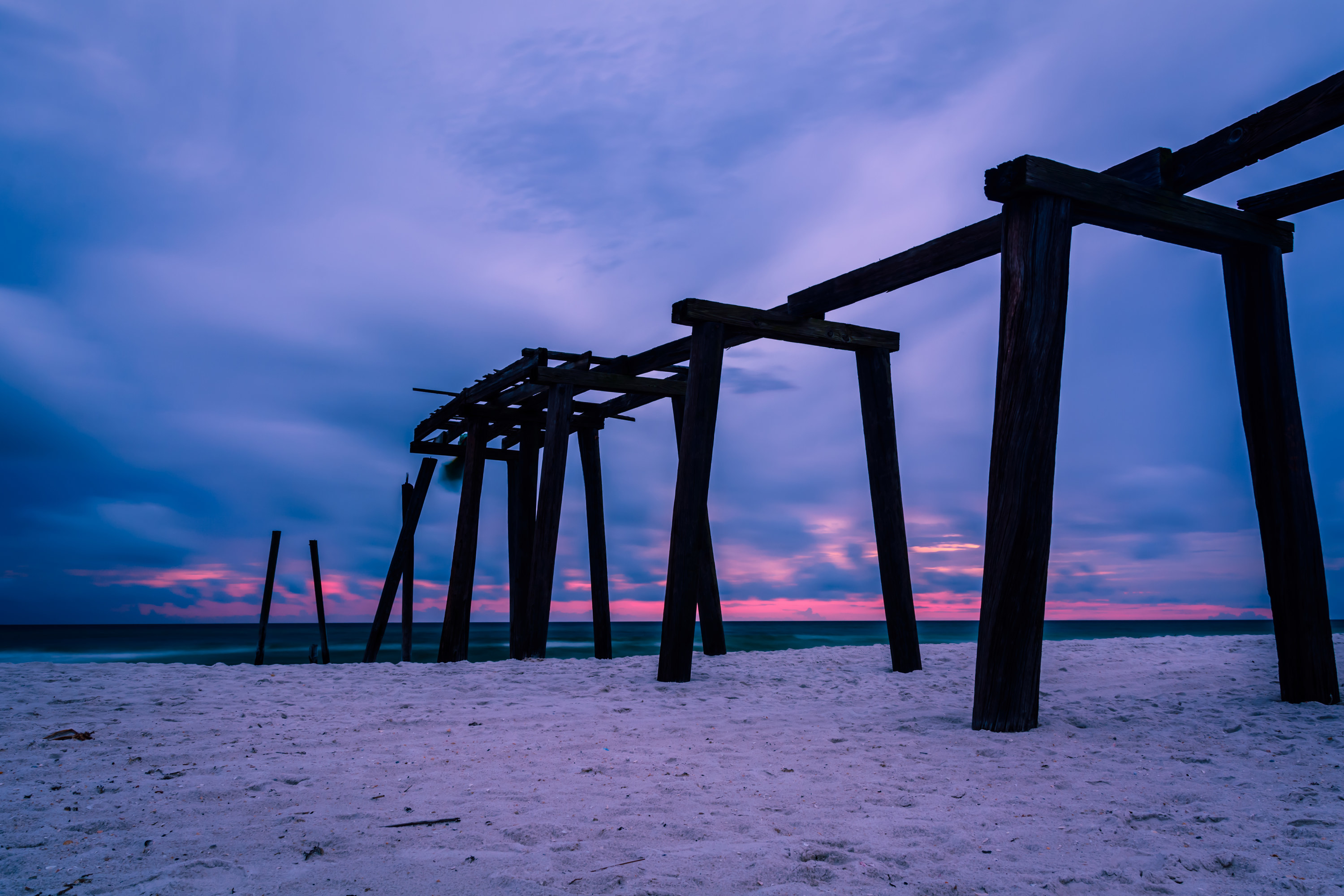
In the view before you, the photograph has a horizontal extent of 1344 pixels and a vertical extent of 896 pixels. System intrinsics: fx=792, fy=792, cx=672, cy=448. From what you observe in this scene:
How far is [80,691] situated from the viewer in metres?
6.78

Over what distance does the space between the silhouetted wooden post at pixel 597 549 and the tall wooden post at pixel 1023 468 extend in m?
6.81

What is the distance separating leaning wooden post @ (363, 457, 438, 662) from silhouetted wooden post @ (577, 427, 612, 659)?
4197 mm

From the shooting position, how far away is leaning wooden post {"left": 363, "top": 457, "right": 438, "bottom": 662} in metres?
14.3

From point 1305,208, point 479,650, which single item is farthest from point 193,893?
point 479,650

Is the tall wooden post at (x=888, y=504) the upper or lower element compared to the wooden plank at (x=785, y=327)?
lower

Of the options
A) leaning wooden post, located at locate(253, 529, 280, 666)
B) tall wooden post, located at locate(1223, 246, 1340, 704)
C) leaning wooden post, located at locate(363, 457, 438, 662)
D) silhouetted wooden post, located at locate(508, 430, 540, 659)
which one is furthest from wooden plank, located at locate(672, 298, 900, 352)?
leaning wooden post, located at locate(253, 529, 280, 666)

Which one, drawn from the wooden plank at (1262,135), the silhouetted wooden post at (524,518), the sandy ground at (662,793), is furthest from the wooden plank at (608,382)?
the wooden plank at (1262,135)

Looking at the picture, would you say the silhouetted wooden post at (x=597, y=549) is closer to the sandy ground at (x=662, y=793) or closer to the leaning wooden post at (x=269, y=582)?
the sandy ground at (x=662, y=793)

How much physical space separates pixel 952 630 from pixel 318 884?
88712 millimetres

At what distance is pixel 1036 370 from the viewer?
5141 millimetres

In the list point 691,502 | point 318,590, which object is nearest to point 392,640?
point 318,590

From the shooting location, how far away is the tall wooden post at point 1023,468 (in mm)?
5074

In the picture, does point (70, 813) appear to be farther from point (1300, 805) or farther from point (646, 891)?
point (1300, 805)

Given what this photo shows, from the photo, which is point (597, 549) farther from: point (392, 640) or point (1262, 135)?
point (392, 640)
